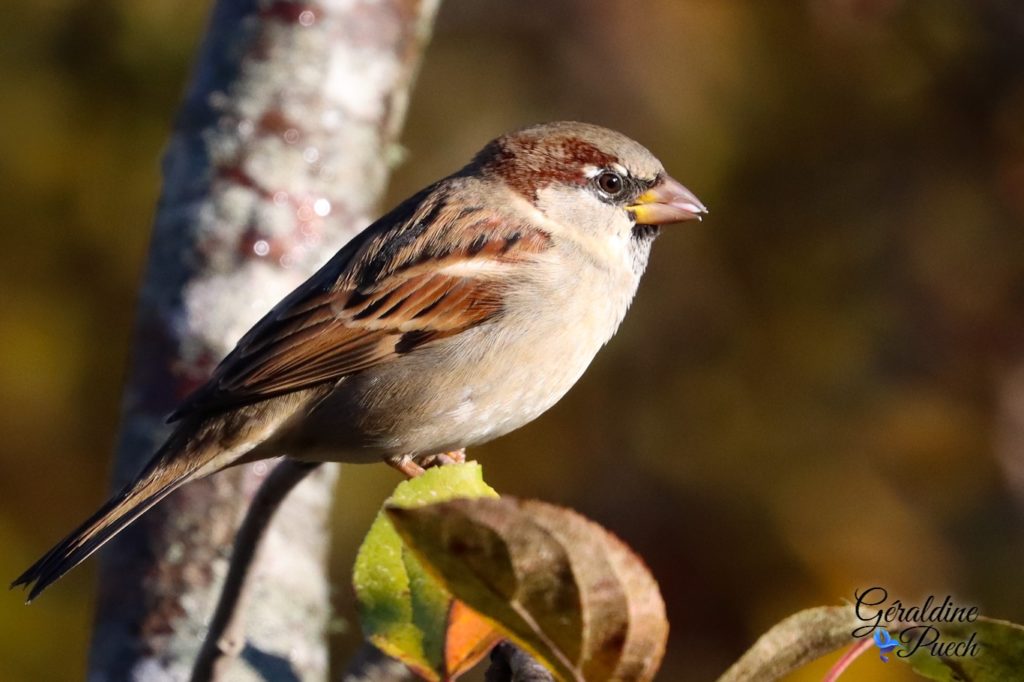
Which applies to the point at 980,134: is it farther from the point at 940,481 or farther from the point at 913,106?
the point at 940,481

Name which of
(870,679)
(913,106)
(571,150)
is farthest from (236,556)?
(913,106)

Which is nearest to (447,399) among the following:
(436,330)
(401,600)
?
(436,330)

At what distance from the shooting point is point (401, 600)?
5.41ft

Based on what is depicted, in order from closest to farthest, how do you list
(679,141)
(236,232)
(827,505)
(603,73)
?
(236,232) → (827,505) → (679,141) → (603,73)

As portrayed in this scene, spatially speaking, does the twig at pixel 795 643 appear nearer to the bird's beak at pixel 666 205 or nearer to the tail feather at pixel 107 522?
the tail feather at pixel 107 522

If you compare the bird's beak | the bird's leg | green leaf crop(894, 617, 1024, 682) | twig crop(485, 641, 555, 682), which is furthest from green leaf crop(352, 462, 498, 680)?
the bird's beak

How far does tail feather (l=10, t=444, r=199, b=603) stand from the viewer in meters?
2.61

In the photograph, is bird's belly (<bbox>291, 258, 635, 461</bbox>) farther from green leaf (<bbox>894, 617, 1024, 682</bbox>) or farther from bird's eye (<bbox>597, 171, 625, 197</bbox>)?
green leaf (<bbox>894, 617, 1024, 682</bbox>)

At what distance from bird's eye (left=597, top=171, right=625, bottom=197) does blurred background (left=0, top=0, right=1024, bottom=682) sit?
70.6 inches

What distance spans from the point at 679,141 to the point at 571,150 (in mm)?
1943

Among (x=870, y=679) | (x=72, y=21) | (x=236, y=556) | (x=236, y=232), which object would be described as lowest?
(x=870, y=679)

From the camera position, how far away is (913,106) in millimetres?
5520

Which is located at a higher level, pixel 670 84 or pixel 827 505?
pixel 670 84

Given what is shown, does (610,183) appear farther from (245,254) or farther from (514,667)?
(514,667)
